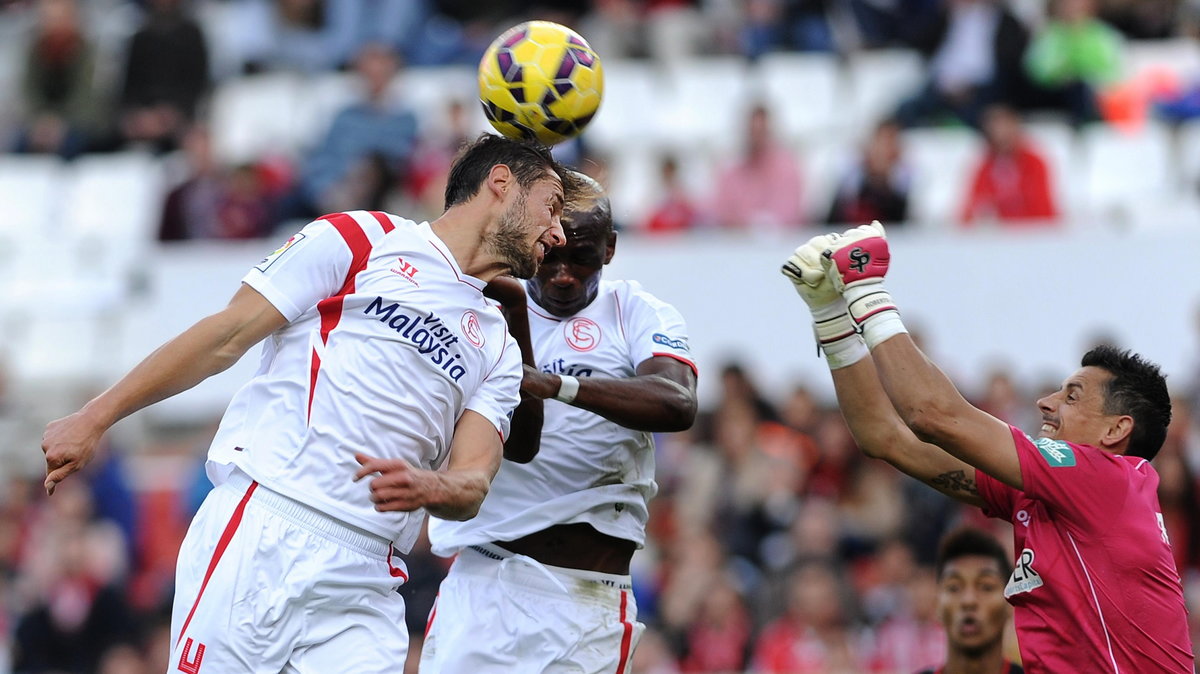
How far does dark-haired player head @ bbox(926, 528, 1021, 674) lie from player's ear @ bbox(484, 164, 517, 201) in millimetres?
2818

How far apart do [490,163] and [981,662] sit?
308 cm

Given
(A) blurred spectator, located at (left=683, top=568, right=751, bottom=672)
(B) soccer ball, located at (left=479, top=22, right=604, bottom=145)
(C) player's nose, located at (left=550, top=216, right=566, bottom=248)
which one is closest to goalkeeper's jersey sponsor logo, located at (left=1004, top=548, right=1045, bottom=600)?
(C) player's nose, located at (left=550, top=216, right=566, bottom=248)

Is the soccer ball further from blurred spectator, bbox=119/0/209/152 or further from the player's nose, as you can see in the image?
blurred spectator, bbox=119/0/209/152

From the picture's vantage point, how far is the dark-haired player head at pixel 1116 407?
617 centimetres

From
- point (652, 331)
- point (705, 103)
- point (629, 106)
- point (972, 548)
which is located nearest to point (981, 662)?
point (972, 548)

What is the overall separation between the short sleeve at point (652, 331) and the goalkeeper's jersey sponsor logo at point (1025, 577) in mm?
1642

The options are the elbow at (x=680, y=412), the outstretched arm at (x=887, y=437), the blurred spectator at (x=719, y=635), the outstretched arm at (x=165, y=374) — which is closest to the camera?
the outstretched arm at (x=165, y=374)

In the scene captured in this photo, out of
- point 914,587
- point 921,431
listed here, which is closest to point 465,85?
point 914,587

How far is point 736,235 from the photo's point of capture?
1371 centimetres

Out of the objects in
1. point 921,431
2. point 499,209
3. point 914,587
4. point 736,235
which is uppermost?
point 499,209

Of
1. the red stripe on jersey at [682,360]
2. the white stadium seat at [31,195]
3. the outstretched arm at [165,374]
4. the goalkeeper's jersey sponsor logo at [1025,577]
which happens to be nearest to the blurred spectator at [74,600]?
the white stadium seat at [31,195]

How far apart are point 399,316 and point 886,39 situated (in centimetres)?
1093

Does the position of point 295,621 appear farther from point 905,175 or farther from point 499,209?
point 905,175

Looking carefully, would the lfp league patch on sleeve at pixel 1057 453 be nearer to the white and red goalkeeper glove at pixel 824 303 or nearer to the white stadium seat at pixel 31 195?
the white and red goalkeeper glove at pixel 824 303
